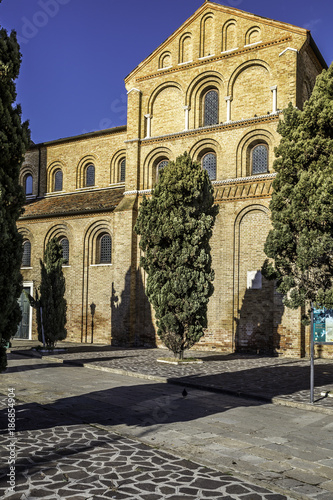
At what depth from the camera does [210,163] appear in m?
22.4

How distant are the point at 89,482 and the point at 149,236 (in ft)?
39.7

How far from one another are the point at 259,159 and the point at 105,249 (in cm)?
962

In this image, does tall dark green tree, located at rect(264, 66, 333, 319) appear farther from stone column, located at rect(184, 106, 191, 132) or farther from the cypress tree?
stone column, located at rect(184, 106, 191, 132)

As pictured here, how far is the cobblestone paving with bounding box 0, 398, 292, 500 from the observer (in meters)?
5.00

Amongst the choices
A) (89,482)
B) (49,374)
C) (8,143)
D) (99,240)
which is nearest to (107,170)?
(99,240)

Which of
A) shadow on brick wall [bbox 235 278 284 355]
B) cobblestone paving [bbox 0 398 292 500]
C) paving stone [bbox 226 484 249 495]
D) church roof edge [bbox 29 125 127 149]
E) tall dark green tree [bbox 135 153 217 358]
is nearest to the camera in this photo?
cobblestone paving [bbox 0 398 292 500]

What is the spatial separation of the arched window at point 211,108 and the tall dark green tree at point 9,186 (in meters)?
15.6

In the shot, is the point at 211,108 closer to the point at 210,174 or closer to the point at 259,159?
the point at 210,174

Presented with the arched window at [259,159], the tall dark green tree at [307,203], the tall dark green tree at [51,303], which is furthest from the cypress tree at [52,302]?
the tall dark green tree at [307,203]

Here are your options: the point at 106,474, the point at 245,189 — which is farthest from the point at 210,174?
the point at 106,474

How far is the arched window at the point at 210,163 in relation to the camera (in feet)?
73.1

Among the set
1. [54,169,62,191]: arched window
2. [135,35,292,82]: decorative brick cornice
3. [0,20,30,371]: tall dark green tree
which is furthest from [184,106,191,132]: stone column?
[0,20,30,371]: tall dark green tree

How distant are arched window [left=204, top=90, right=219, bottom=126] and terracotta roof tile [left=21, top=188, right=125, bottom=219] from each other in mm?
6228

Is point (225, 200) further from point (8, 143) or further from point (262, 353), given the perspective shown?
point (8, 143)
